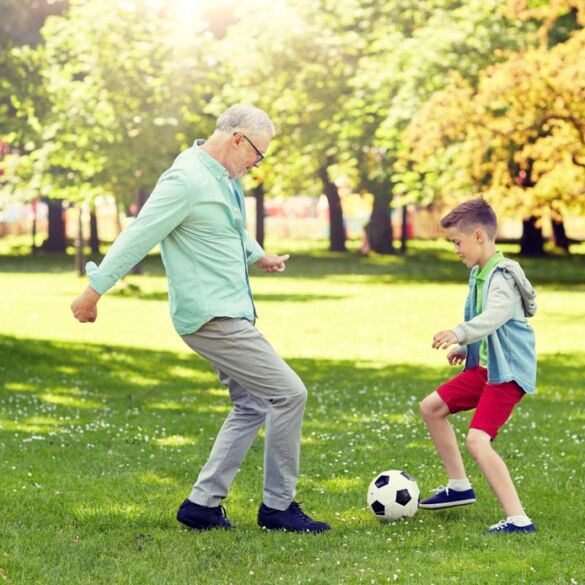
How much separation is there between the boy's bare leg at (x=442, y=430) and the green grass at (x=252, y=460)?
297 millimetres

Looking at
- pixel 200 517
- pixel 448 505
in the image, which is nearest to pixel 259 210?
pixel 448 505

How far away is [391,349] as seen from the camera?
18.2 m

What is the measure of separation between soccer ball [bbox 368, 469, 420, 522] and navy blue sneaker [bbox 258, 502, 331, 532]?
0.37 m

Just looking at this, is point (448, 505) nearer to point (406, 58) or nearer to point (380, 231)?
point (406, 58)

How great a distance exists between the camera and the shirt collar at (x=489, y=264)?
22.0ft

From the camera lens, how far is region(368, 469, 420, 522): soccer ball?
23.1 ft

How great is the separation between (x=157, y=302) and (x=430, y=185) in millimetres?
9215

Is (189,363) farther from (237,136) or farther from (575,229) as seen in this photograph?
(575,229)

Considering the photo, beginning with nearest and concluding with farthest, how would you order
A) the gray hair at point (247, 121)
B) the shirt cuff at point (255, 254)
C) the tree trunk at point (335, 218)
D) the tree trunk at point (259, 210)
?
the gray hair at point (247, 121)
the shirt cuff at point (255, 254)
the tree trunk at point (259, 210)
the tree trunk at point (335, 218)

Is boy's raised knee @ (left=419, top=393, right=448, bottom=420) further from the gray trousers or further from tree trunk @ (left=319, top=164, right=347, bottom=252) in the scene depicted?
tree trunk @ (left=319, top=164, right=347, bottom=252)

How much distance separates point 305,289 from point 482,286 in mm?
24440

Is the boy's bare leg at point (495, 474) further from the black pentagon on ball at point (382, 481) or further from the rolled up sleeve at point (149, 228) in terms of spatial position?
the rolled up sleeve at point (149, 228)

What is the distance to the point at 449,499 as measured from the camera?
721 centimetres

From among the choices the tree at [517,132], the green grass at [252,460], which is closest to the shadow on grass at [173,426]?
the green grass at [252,460]
